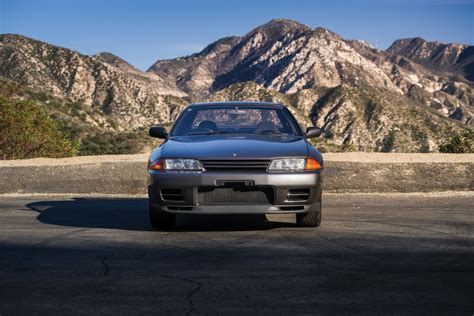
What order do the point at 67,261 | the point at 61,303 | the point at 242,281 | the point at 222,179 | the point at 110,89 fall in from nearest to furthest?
the point at 61,303, the point at 242,281, the point at 67,261, the point at 222,179, the point at 110,89

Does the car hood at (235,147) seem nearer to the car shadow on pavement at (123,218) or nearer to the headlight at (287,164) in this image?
the headlight at (287,164)

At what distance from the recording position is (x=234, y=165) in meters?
8.26

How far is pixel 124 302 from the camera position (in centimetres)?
499

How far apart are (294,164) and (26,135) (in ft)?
96.7

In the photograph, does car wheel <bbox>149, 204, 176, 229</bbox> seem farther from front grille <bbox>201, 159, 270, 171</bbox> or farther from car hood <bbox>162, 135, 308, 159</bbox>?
front grille <bbox>201, 159, 270, 171</bbox>

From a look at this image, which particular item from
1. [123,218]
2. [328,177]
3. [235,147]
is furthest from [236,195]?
[328,177]

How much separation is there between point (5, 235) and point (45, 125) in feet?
112

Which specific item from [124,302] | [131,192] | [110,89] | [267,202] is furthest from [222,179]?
[110,89]

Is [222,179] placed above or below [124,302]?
above

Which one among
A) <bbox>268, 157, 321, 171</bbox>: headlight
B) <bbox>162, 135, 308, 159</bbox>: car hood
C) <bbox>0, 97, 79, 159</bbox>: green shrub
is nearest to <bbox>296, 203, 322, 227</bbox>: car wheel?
<bbox>268, 157, 321, 171</bbox>: headlight

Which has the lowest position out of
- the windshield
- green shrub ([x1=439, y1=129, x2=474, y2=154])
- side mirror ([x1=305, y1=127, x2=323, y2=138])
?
green shrub ([x1=439, y1=129, x2=474, y2=154])

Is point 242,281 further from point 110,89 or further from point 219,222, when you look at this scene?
point 110,89

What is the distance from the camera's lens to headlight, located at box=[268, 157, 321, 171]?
27.5 ft

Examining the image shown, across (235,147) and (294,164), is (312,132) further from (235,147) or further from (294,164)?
(235,147)
